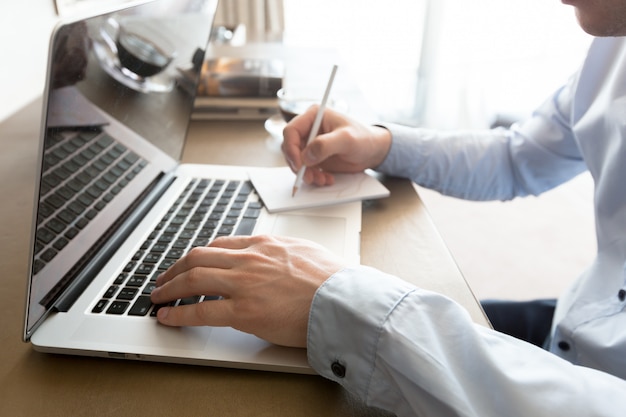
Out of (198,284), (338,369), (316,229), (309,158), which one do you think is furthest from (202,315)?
(309,158)

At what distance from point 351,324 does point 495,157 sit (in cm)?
55

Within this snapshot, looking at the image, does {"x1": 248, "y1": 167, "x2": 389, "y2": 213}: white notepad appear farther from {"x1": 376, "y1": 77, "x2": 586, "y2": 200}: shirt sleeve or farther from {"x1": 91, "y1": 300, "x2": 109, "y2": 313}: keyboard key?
{"x1": 91, "y1": 300, "x2": 109, "y2": 313}: keyboard key

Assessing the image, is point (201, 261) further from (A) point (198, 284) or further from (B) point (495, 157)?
(B) point (495, 157)

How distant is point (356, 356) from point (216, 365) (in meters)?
0.13

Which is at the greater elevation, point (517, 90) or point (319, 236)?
point (319, 236)

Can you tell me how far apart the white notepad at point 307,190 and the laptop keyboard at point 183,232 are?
0.07 ft

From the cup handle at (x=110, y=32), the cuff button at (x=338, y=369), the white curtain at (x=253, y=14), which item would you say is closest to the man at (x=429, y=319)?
the cuff button at (x=338, y=369)

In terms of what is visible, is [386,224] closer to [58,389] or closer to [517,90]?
[58,389]

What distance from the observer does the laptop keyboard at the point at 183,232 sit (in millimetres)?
498

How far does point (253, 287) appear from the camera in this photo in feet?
1.56

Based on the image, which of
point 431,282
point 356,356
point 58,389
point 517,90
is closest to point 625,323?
point 431,282

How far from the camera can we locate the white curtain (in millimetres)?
2334

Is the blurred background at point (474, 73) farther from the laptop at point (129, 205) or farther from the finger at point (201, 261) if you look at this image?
the finger at point (201, 261)

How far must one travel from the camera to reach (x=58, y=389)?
1.39 feet
